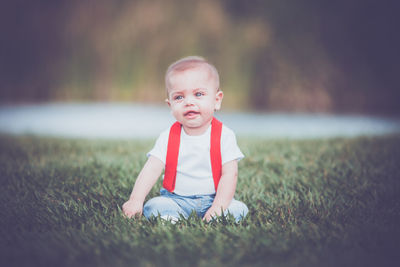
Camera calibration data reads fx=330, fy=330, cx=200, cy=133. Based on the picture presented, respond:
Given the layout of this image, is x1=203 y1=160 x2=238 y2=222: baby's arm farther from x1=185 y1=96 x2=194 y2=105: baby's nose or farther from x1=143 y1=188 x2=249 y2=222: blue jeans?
x1=185 y1=96 x2=194 y2=105: baby's nose

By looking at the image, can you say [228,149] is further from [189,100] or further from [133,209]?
[133,209]

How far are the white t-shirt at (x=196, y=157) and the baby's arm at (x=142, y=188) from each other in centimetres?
6

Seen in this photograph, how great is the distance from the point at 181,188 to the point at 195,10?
916cm

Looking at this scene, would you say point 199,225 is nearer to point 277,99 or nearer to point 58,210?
point 58,210

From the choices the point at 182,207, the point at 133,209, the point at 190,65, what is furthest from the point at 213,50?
the point at 133,209

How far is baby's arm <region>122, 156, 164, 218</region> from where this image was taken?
2.18 m

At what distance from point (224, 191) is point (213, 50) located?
30.0 ft

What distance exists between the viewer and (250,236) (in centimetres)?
187

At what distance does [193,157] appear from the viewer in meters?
2.21

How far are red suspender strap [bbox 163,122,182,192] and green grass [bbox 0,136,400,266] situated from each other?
11.5 inches

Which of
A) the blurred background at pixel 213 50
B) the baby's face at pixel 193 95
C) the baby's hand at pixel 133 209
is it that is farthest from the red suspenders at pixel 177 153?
the blurred background at pixel 213 50

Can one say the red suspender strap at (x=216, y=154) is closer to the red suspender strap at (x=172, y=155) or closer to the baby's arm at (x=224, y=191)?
the baby's arm at (x=224, y=191)

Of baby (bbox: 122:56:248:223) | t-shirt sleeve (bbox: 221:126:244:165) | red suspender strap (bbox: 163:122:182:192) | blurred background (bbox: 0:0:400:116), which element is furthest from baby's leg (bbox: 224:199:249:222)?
blurred background (bbox: 0:0:400:116)

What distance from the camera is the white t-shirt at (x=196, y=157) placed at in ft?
7.23
